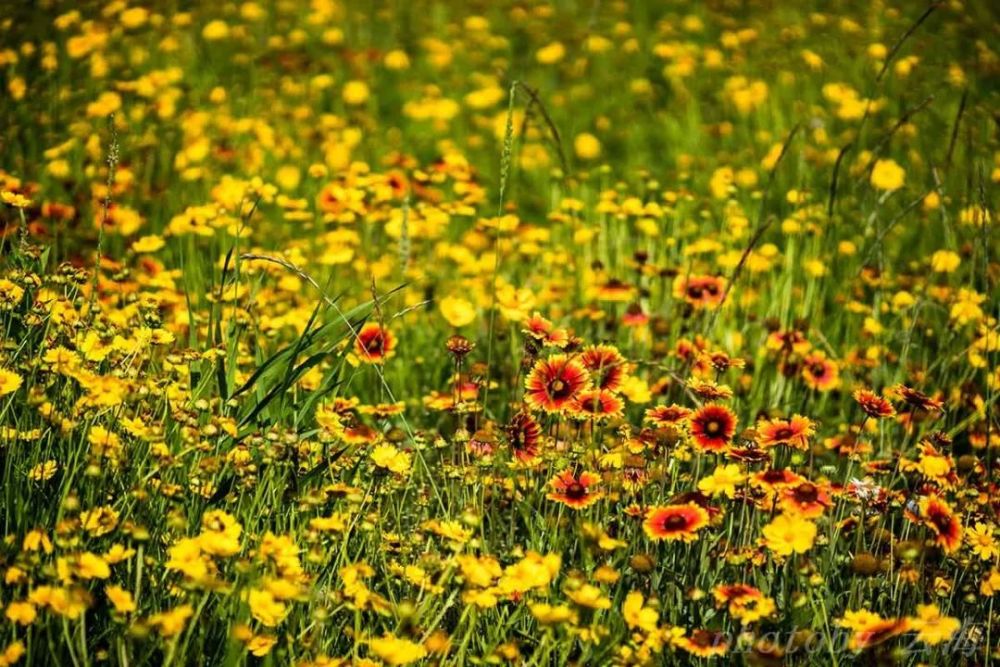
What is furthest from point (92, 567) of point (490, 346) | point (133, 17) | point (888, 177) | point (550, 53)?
point (550, 53)

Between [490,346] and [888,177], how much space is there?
83.5 inches

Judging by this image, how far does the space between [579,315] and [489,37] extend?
3524 mm

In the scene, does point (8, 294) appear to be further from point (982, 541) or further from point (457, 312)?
point (982, 541)

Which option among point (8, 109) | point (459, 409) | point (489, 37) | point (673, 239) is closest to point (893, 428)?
point (673, 239)

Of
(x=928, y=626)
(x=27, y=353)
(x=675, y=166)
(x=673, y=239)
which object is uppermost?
(x=27, y=353)

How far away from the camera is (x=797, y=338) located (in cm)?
274

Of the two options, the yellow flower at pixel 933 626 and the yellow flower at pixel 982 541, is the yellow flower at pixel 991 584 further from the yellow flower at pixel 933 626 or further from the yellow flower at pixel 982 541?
the yellow flower at pixel 933 626

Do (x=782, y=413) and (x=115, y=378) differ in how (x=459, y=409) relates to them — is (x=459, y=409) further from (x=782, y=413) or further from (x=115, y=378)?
(x=782, y=413)

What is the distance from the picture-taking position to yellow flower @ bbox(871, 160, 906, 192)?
11.8ft

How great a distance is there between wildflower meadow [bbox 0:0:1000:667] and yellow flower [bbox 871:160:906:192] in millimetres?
13

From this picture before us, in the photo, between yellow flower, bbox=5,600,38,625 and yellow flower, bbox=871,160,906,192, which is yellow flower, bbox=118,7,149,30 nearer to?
yellow flower, bbox=871,160,906,192

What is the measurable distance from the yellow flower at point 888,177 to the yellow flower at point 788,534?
2.25 metres

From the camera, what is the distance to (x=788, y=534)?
1600mm

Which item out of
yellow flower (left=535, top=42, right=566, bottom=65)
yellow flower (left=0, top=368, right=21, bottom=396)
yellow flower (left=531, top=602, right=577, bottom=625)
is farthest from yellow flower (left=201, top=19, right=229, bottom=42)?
yellow flower (left=531, top=602, right=577, bottom=625)
